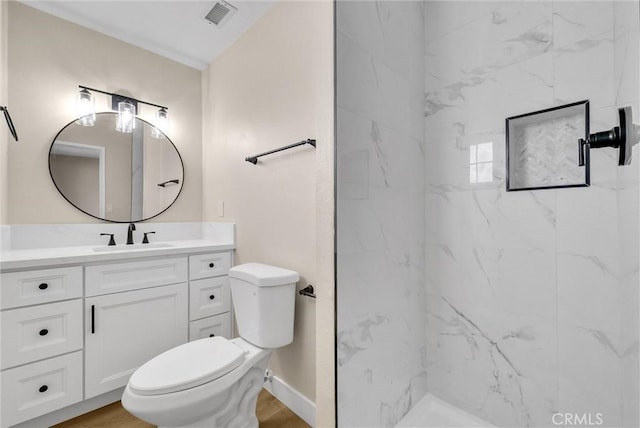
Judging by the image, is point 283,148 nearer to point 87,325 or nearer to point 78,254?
point 78,254

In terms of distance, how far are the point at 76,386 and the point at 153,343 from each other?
13.1 inches

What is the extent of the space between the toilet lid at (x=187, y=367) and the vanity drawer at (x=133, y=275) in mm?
508

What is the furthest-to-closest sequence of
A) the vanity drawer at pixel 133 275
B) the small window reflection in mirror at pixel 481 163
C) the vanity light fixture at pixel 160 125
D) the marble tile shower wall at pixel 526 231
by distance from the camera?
the vanity light fixture at pixel 160 125 → the vanity drawer at pixel 133 275 → the small window reflection in mirror at pixel 481 163 → the marble tile shower wall at pixel 526 231

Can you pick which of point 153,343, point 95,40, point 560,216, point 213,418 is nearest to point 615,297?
point 560,216

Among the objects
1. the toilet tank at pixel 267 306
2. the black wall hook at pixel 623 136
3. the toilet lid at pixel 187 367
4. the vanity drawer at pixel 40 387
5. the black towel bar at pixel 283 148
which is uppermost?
the black towel bar at pixel 283 148

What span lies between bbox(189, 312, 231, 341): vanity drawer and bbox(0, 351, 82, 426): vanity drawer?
52 cm

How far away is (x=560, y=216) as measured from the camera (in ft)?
3.12

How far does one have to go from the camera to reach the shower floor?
1.14 meters

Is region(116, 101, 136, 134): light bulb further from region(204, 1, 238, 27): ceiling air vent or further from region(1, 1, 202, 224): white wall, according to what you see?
region(204, 1, 238, 27): ceiling air vent

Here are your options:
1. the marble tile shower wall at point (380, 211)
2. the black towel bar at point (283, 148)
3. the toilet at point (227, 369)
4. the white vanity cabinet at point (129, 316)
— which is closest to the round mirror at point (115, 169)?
the white vanity cabinet at point (129, 316)

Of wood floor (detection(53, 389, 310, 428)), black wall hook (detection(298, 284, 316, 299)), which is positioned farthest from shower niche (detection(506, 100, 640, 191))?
wood floor (detection(53, 389, 310, 428))

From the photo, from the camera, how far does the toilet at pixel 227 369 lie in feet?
3.19

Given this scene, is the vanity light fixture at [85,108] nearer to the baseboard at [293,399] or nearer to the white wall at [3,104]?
the white wall at [3,104]

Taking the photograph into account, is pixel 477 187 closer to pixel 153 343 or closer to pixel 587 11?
pixel 587 11
